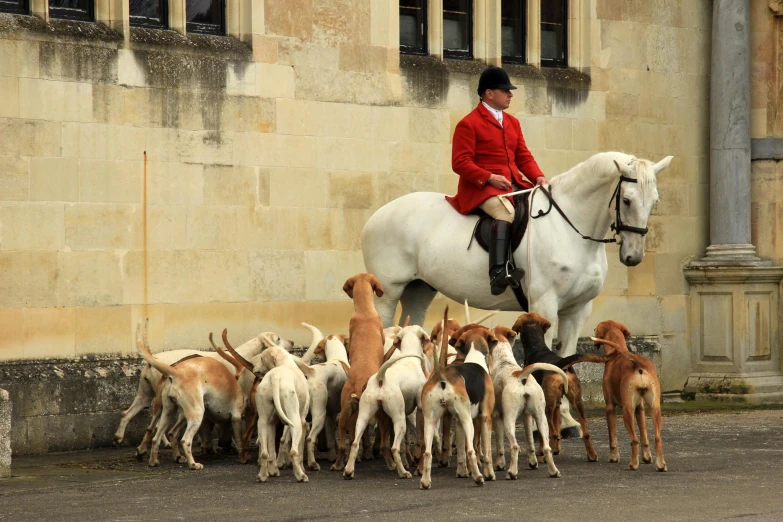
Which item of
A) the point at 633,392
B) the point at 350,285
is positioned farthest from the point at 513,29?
the point at 633,392

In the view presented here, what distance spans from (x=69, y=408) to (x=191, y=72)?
3.14 meters

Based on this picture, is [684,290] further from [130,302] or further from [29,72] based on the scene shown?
[29,72]

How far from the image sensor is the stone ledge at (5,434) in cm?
1057

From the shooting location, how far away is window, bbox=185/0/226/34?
46.2 ft

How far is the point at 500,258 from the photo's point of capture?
499 inches

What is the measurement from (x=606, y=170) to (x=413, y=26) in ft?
12.8

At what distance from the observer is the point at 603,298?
17016 millimetres

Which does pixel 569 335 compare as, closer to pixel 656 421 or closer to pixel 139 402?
pixel 656 421

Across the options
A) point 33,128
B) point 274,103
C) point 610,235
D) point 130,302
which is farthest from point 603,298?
point 33,128

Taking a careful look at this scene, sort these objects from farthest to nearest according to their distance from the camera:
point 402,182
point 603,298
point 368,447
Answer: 1. point 603,298
2. point 402,182
3. point 368,447

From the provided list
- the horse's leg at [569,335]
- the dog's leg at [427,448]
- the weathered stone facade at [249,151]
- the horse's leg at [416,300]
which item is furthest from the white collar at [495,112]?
the dog's leg at [427,448]

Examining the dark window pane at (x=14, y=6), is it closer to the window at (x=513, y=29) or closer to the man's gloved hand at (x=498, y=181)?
the man's gloved hand at (x=498, y=181)

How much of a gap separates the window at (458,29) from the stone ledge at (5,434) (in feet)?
22.6

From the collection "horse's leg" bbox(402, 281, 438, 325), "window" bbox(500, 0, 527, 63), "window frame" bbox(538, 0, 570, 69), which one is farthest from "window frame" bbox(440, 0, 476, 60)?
"horse's leg" bbox(402, 281, 438, 325)
